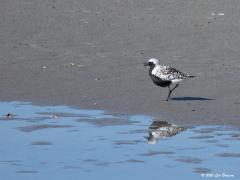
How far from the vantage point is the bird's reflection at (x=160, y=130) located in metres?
12.1

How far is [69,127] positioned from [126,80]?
319 centimetres

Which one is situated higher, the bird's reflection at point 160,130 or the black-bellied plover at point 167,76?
the black-bellied plover at point 167,76

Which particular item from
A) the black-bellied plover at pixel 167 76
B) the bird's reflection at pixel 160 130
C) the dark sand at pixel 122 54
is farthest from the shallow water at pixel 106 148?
the black-bellied plover at pixel 167 76

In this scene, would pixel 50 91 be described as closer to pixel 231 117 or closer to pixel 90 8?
pixel 231 117

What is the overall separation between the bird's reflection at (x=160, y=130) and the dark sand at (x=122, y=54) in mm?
278

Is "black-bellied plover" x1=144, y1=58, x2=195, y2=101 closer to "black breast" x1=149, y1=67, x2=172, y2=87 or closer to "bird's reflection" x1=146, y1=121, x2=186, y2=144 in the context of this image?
"black breast" x1=149, y1=67, x2=172, y2=87

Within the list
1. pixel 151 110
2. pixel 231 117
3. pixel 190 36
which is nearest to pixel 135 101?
pixel 151 110

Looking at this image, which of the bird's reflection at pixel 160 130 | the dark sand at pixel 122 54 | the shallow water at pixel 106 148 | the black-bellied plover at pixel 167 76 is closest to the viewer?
the shallow water at pixel 106 148

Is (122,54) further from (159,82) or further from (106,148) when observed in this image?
(106,148)

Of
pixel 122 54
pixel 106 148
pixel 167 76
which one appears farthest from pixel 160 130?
pixel 122 54

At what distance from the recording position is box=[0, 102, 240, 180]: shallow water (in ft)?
34.5

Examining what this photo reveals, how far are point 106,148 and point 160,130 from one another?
3.70 ft

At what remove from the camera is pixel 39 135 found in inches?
488

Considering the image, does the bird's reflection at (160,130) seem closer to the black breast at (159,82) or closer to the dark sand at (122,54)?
the dark sand at (122,54)
